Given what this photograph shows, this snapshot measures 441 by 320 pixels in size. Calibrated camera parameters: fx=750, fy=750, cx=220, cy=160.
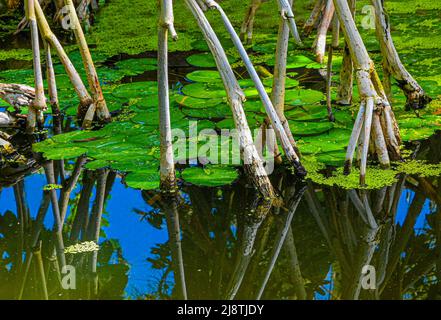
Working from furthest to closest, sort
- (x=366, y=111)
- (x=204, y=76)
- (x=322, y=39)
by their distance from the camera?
(x=322, y=39) → (x=204, y=76) → (x=366, y=111)

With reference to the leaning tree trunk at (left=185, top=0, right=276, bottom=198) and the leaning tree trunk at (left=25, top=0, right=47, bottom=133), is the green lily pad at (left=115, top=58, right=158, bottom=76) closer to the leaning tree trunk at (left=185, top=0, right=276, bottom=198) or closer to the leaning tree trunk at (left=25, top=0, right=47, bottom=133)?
the leaning tree trunk at (left=25, top=0, right=47, bottom=133)

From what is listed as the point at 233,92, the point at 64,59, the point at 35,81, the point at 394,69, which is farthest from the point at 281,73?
the point at 35,81

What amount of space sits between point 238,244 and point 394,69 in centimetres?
250

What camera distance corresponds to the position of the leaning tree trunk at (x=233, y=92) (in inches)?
193

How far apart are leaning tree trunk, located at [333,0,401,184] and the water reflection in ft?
0.91

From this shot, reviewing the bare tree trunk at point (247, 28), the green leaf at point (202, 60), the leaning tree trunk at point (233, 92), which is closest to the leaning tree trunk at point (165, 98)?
the leaning tree trunk at point (233, 92)

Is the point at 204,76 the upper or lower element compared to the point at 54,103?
upper

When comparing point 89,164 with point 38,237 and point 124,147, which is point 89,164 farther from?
point 38,237

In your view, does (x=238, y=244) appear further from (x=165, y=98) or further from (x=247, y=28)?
(x=247, y=28)

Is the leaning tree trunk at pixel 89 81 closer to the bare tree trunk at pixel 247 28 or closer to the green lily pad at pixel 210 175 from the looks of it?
the green lily pad at pixel 210 175

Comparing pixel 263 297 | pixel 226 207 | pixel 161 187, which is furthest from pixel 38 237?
pixel 263 297

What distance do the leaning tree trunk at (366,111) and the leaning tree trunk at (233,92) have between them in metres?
0.70

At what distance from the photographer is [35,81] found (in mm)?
6234

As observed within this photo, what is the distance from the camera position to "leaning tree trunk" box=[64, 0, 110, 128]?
6.24 meters
